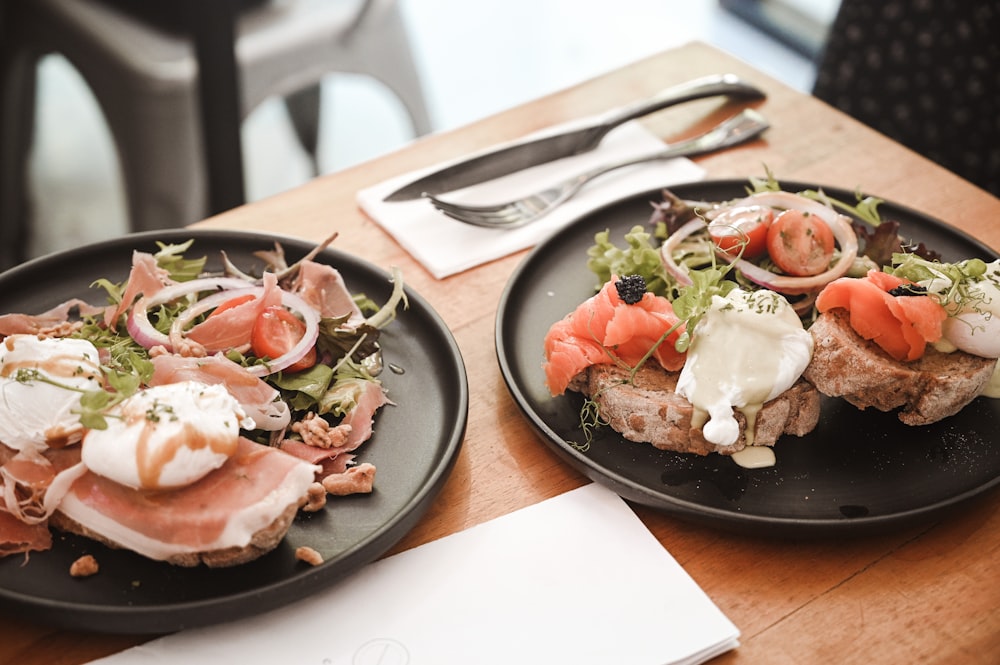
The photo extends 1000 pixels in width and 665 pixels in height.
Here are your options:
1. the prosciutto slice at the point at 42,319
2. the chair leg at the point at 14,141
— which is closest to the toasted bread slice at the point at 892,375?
the prosciutto slice at the point at 42,319

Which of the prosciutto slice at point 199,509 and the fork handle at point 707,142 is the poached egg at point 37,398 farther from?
the fork handle at point 707,142

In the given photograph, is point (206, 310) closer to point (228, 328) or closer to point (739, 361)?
point (228, 328)

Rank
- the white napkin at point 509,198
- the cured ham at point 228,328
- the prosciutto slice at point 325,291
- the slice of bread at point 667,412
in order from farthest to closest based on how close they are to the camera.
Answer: the white napkin at point 509,198, the prosciutto slice at point 325,291, the cured ham at point 228,328, the slice of bread at point 667,412

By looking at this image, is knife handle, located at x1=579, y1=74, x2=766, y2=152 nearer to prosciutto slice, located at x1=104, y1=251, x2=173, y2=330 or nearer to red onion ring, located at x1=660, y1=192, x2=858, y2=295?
red onion ring, located at x1=660, y1=192, x2=858, y2=295

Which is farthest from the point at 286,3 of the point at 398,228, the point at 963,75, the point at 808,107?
the point at 963,75

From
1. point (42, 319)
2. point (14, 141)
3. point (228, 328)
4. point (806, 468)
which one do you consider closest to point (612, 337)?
point (806, 468)

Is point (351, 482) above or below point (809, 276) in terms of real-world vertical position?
below

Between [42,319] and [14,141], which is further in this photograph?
[14,141]
